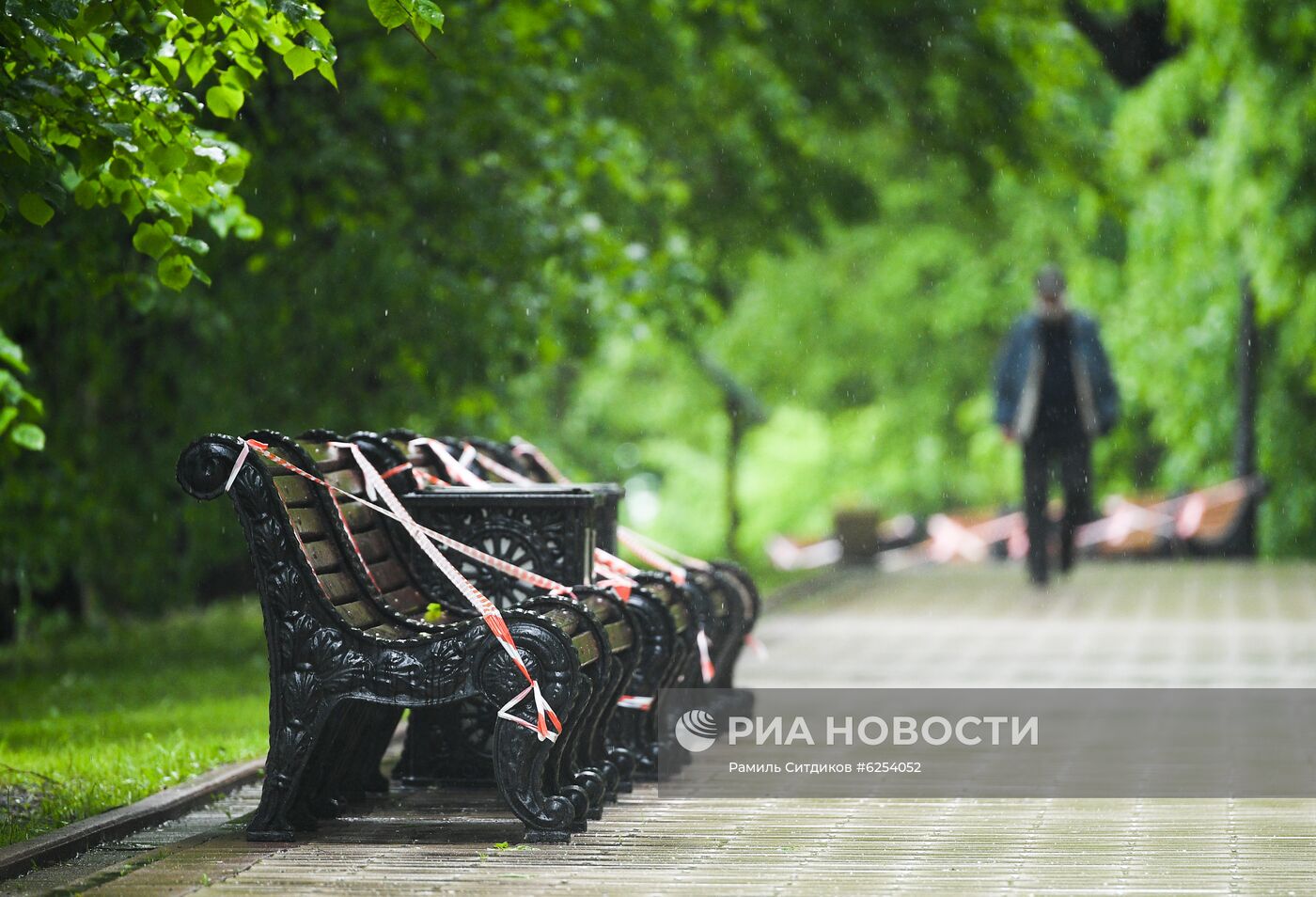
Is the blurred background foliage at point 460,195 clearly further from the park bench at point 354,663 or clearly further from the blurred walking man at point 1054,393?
the blurred walking man at point 1054,393

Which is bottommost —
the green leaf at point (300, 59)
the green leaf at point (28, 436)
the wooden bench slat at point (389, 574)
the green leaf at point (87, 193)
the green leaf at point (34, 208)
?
the wooden bench slat at point (389, 574)

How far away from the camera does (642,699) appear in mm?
7324

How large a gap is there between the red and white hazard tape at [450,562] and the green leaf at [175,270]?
27.9 inches

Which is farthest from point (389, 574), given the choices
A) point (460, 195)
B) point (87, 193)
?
point (460, 195)

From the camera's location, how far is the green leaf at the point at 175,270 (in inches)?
259

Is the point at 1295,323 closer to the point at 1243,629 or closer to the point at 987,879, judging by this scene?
the point at 1243,629

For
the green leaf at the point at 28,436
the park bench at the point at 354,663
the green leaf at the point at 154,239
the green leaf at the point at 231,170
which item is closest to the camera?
the park bench at the point at 354,663

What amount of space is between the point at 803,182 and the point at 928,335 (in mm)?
14710

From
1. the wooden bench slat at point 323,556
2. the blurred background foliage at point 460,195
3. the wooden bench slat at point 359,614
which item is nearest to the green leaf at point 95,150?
the blurred background foliage at point 460,195

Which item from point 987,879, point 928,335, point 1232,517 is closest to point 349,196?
point 987,879

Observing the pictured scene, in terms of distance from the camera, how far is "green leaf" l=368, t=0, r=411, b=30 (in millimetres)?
5797

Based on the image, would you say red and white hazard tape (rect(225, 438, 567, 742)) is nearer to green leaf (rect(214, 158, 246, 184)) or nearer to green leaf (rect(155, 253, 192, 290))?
green leaf (rect(155, 253, 192, 290))

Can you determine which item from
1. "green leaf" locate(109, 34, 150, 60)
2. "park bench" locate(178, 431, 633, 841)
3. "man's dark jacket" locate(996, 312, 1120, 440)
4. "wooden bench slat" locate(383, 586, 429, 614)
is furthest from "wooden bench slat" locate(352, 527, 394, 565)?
"man's dark jacket" locate(996, 312, 1120, 440)

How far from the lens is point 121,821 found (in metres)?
6.39
